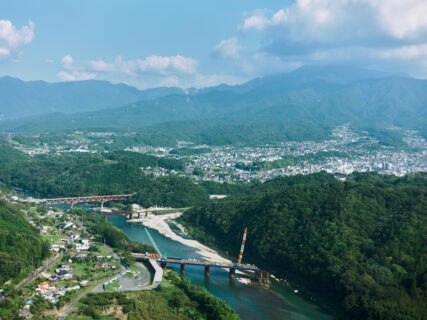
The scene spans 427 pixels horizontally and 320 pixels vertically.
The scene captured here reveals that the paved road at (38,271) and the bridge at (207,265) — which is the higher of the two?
the paved road at (38,271)

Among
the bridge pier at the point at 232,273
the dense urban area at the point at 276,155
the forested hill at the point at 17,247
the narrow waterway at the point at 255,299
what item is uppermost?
the dense urban area at the point at 276,155

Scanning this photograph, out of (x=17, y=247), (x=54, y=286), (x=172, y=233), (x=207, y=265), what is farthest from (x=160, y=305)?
(x=172, y=233)

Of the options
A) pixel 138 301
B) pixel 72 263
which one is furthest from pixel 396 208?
pixel 72 263

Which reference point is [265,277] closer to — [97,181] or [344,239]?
[344,239]

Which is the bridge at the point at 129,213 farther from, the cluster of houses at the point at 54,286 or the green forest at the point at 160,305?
the green forest at the point at 160,305

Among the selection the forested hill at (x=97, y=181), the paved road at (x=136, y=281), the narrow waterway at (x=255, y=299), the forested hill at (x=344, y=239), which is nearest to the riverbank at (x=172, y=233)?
the narrow waterway at (x=255, y=299)

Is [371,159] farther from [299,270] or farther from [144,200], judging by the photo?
[299,270]
